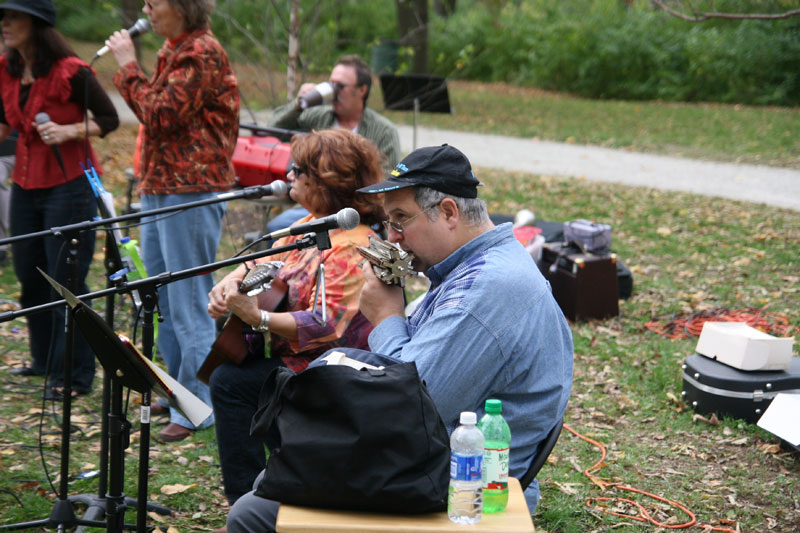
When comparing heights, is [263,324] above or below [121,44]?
below

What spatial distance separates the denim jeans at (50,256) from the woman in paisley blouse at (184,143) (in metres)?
0.56

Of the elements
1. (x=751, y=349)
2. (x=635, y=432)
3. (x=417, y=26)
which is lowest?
(x=635, y=432)

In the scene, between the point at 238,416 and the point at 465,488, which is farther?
the point at 238,416

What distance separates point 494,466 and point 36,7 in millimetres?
3579

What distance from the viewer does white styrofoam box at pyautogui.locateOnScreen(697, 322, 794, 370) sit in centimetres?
440

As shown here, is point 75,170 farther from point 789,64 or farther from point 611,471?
point 789,64

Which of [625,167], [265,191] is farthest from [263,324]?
[625,167]

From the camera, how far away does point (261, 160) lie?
5512 millimetres

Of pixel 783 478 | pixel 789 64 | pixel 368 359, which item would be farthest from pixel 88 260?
pixel 789 64

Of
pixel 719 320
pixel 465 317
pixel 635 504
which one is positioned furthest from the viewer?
pixel 719 320

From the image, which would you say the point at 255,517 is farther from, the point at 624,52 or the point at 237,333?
the point at 624,52

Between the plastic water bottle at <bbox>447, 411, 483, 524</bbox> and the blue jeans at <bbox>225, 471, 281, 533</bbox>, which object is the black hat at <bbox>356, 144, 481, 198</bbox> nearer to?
the plastic water bottle at <bbox>447, 411, 483, 524</bbox>

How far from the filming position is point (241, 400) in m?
3.33

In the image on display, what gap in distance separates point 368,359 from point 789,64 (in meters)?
20.8
